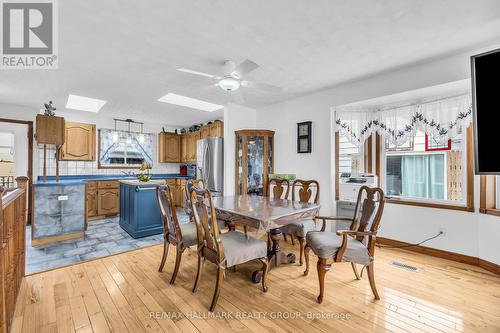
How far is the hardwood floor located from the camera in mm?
1678

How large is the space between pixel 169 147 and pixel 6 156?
3215 mm

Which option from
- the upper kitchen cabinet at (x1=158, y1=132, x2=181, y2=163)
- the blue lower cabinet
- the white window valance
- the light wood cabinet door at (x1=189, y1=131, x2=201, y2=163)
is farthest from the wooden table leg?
the upper kitchen cabinet at (x1=158, y1=132, x2=181, y2=163)

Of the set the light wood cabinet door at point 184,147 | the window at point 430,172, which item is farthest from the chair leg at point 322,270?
the light wood cabinet door at point 184,147

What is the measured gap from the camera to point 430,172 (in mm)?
3258

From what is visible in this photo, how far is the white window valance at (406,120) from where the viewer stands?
2.85 m

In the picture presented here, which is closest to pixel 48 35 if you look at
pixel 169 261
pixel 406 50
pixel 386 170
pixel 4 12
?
pixel 4 12

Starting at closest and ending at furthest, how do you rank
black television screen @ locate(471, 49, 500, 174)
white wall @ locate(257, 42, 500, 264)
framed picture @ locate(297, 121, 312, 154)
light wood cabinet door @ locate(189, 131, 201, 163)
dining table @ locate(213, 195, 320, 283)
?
dining table @ locate(213, 195, 320, 283), black television screen @ locate(471, 49, 500, 174), white wall @ locate(257, 42, 500, 264), framed picture @ locate(297, 121, 312, 154), light wood cabinet door @ locate(189, 131, 201, 163)

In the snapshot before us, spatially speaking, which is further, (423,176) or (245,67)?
(423,176)

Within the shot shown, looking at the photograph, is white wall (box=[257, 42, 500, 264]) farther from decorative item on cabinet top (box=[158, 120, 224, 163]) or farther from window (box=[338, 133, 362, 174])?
decorative item on cabinet top (box=[158, 120, 224, 163])

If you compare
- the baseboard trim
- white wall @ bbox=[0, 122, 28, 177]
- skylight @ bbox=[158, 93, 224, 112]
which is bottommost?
the baseboard trim

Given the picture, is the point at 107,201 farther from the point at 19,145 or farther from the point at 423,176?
the point at 423,176

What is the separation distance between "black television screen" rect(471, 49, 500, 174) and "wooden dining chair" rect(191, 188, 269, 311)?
2.25 meters

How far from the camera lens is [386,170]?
142 inches

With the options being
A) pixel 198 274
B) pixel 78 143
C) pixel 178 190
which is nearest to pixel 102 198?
pixel 78 143
